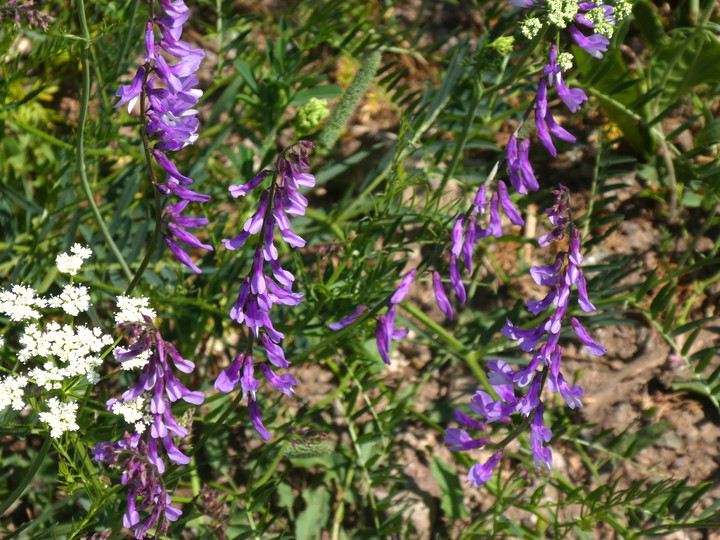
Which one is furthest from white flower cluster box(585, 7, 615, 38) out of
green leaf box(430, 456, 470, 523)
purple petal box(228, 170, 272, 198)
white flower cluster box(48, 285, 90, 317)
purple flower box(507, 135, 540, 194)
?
green leaf box(430, 456, 470, 523)

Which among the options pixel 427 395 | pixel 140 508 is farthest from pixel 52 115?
pixel 140 508

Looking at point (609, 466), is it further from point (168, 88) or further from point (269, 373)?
point (168, 88)

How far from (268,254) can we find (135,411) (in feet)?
1.39

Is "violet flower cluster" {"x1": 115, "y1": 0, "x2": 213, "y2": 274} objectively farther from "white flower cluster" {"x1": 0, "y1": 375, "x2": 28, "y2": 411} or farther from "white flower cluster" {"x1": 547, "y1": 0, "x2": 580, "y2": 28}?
"white flower cluster" {"x1": 547, "y1": 0, "x2": 580, "y2": 28}

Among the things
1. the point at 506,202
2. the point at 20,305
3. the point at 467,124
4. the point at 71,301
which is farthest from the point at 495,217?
the point at 20,305

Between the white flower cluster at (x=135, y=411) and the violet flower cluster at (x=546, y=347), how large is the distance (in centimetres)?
77

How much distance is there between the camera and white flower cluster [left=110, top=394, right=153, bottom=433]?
1.66 metres

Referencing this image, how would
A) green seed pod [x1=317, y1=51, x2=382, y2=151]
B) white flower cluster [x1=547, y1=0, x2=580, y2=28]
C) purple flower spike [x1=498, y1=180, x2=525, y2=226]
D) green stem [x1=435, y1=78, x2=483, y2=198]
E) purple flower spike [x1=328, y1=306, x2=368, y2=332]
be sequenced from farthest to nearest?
green seed pod [x1=317, y1=51, x2=382, y2=151], green stem [x1=435, y1=78, x2=483, y2=198], purple flower spike [x1=328, y1=306, x2=368, y2=332], purple flower spike [x1=498, y1=180, x2=525, y2=226], white flower cluster [x1=547, y1=0, x2=580, y2=28]

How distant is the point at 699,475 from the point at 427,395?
1021mm

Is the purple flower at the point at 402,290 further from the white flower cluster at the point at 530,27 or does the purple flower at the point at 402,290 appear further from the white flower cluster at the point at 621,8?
the white flower cluster at the point at 621,8

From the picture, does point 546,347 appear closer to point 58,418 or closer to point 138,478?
point 138,478

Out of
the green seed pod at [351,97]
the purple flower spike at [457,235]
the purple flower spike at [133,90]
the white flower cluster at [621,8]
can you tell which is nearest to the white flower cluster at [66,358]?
the purple flower spike at [133,90]

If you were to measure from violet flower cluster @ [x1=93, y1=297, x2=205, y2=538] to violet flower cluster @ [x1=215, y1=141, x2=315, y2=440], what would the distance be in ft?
0.44

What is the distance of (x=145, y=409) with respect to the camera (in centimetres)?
178
